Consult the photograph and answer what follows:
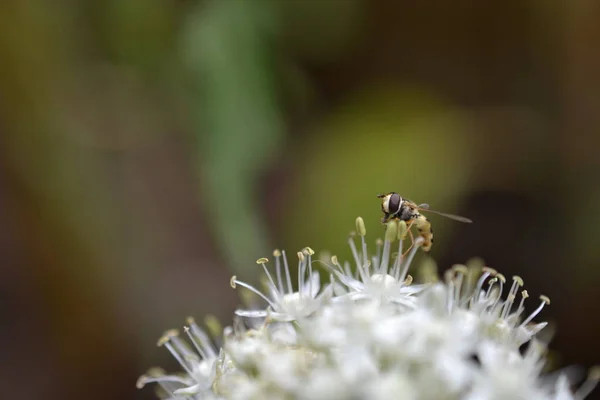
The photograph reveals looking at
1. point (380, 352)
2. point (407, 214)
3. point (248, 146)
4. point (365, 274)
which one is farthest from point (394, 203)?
point (248, 146)

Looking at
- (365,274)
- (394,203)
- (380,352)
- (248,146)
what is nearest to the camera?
(380,352)

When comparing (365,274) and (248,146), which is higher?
(248,146)

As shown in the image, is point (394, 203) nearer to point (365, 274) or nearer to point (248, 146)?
point (365, 274)

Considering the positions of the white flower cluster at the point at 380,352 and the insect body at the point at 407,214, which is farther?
the insect body at the point at 407,214

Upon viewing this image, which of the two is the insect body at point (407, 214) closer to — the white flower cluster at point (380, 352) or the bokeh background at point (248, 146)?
the white flower cluster at point (380, 352)

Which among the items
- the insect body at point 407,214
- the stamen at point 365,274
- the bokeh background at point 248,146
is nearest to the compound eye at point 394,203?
the insect body at point 407,214

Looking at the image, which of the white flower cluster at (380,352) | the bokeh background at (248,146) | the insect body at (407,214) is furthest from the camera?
the bokeh background at (248,146)

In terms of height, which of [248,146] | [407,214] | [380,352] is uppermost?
[248,146]

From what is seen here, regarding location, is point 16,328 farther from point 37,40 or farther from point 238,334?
point 238,334
